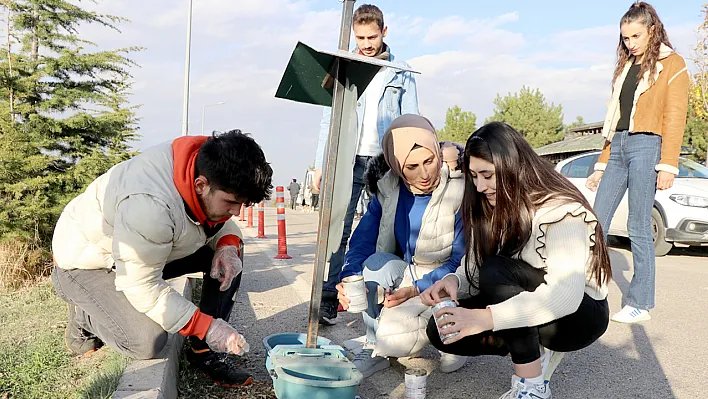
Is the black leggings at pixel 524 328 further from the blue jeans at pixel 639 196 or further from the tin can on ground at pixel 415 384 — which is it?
the blue jeans at pixel 639 196

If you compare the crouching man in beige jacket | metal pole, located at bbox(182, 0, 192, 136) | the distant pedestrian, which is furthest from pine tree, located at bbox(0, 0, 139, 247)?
the distant pedestrian

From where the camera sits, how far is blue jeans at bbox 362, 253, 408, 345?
10.1ft

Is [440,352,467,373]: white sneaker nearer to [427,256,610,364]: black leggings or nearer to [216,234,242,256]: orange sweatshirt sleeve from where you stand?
[427,256,610,364]: black leggings

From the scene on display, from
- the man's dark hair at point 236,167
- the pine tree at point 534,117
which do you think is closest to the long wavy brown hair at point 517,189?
the man's dark hair at point 236,167

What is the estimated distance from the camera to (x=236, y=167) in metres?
2.42

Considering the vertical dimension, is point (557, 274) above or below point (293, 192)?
above

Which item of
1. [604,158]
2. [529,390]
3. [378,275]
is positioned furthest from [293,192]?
[529,390]

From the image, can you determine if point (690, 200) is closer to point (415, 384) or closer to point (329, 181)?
point (415, 384)

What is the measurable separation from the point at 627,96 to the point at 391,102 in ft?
5.72

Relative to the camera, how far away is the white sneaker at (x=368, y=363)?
3031 mm

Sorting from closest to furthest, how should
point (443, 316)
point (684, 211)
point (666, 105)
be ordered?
point (443, 316) → point (666, 105) → point (684, 211)

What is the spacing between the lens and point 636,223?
4113 millimetres

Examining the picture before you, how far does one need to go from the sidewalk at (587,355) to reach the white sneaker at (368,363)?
1.3 inches

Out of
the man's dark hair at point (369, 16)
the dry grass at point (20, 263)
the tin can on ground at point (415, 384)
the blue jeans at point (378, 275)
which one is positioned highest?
the man's dark hair at point (369, 16)
